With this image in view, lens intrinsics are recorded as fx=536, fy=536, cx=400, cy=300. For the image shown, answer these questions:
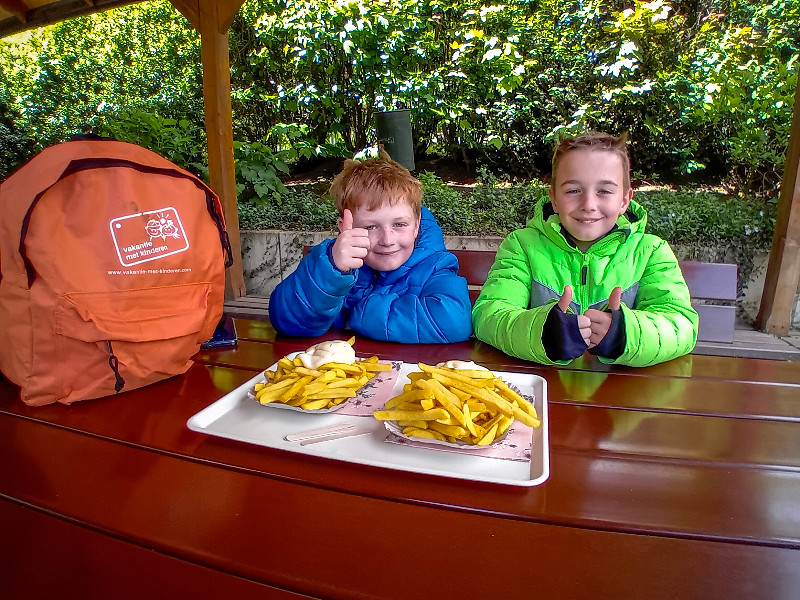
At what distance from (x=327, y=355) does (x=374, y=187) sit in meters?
0.85

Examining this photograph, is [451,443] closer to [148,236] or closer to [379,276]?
[148,236]

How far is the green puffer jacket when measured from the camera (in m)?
1.58

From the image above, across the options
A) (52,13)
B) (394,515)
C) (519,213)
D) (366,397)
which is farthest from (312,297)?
(52,13)

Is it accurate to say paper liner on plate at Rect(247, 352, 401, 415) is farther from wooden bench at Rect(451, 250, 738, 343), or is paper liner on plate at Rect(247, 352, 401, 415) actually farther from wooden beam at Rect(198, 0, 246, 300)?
wooden beam at Rect(198, 0, 246, 300)

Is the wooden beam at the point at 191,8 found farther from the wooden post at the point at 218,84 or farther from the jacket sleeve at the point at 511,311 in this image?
the jacket sleeve at the point at 511,311

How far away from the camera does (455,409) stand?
92 centimetres

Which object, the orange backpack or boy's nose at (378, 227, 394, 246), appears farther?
boy's nose at (378, 227, 394, 246)

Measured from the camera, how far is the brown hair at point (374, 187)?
1.87 m

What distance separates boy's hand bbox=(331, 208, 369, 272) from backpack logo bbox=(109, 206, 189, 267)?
18.6 inches

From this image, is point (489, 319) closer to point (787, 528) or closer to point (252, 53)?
point (787, 528)

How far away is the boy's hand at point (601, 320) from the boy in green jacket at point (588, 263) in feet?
0.06

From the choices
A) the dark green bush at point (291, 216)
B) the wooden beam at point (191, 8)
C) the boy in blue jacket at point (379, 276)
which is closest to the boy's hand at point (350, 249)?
the boy in blue jacket at point (379, 276)

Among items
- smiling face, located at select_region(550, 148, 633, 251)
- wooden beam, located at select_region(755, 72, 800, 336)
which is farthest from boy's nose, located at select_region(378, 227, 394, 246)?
wooden beam, located at select_region(755, 72, 800, 336)

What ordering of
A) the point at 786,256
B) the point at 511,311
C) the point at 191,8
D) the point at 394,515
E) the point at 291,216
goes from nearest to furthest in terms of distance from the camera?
the point at 394,515
the point at 511,311
the point at 786,256
the point at 191,8
the point at 291,216
